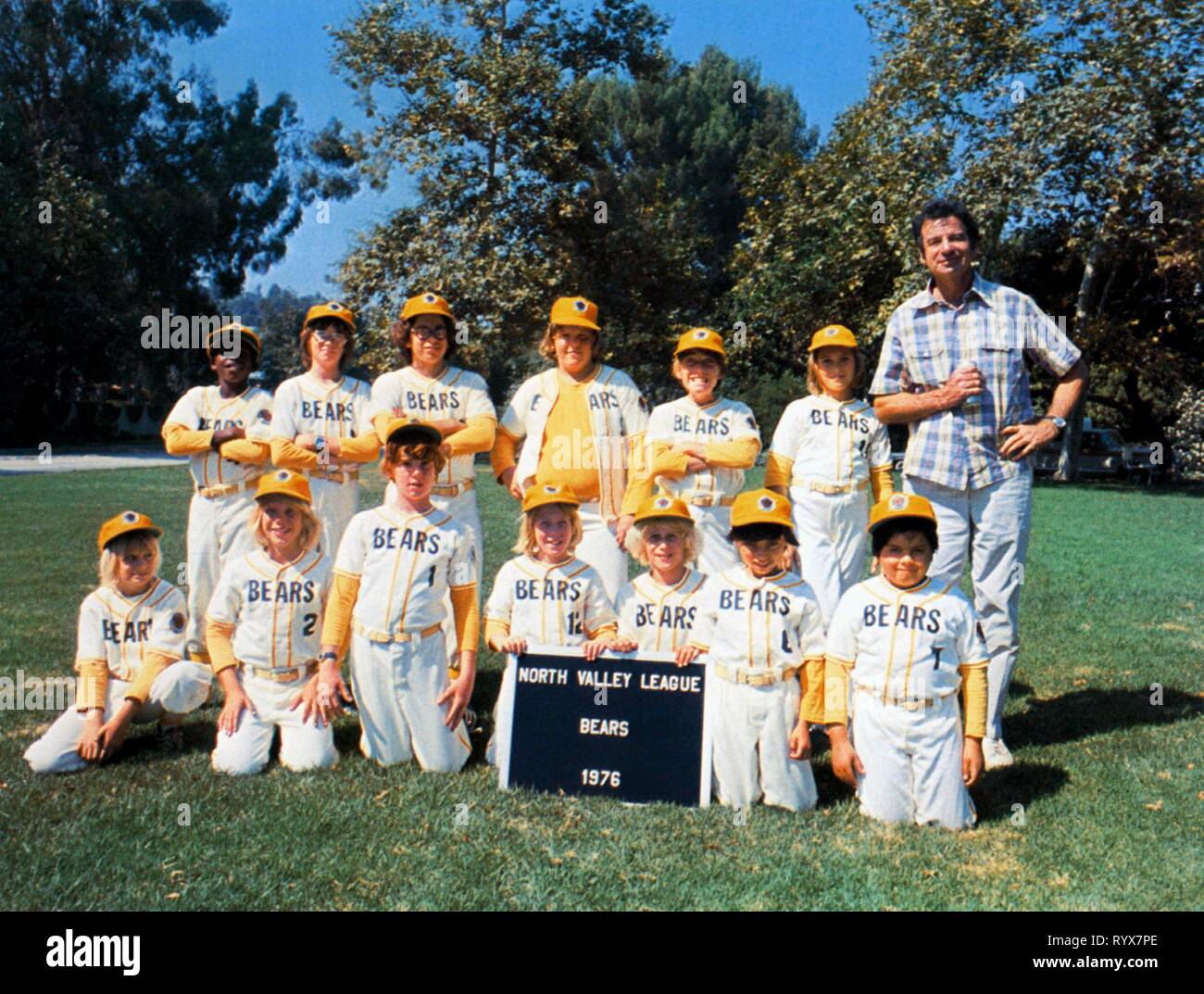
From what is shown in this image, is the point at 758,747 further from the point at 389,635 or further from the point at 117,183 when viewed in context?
the point at 117,183

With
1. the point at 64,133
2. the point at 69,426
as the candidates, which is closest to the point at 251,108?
the point at 64,133

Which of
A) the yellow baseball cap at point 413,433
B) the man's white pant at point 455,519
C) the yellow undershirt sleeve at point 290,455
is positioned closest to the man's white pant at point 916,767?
the man's white pant at point 455,519

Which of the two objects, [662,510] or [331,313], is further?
[331,313]

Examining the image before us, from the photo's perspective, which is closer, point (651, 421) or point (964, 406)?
point (964, 406)

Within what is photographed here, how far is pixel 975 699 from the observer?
4.47 metres

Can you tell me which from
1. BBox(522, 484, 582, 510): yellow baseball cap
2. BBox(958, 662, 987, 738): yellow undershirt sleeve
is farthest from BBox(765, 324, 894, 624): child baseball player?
BBox(522, 484, 582, 510): yellow baseball cap

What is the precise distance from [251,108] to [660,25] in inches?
673

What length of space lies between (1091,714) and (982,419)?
2.12 m

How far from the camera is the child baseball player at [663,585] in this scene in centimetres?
507

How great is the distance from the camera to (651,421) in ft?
19.3

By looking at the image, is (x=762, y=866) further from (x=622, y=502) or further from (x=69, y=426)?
(x=69, y=426)

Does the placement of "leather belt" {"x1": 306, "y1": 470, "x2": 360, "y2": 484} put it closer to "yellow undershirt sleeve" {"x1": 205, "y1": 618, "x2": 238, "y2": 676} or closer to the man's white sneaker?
"yellow undershirt sleeve" {"x1": 205, "y1": 618, "x2": 238, "y2": 676}

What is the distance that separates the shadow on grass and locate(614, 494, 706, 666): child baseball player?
6.56 feet

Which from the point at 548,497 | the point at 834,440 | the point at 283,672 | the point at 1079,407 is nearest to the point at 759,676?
the point at 548,497
